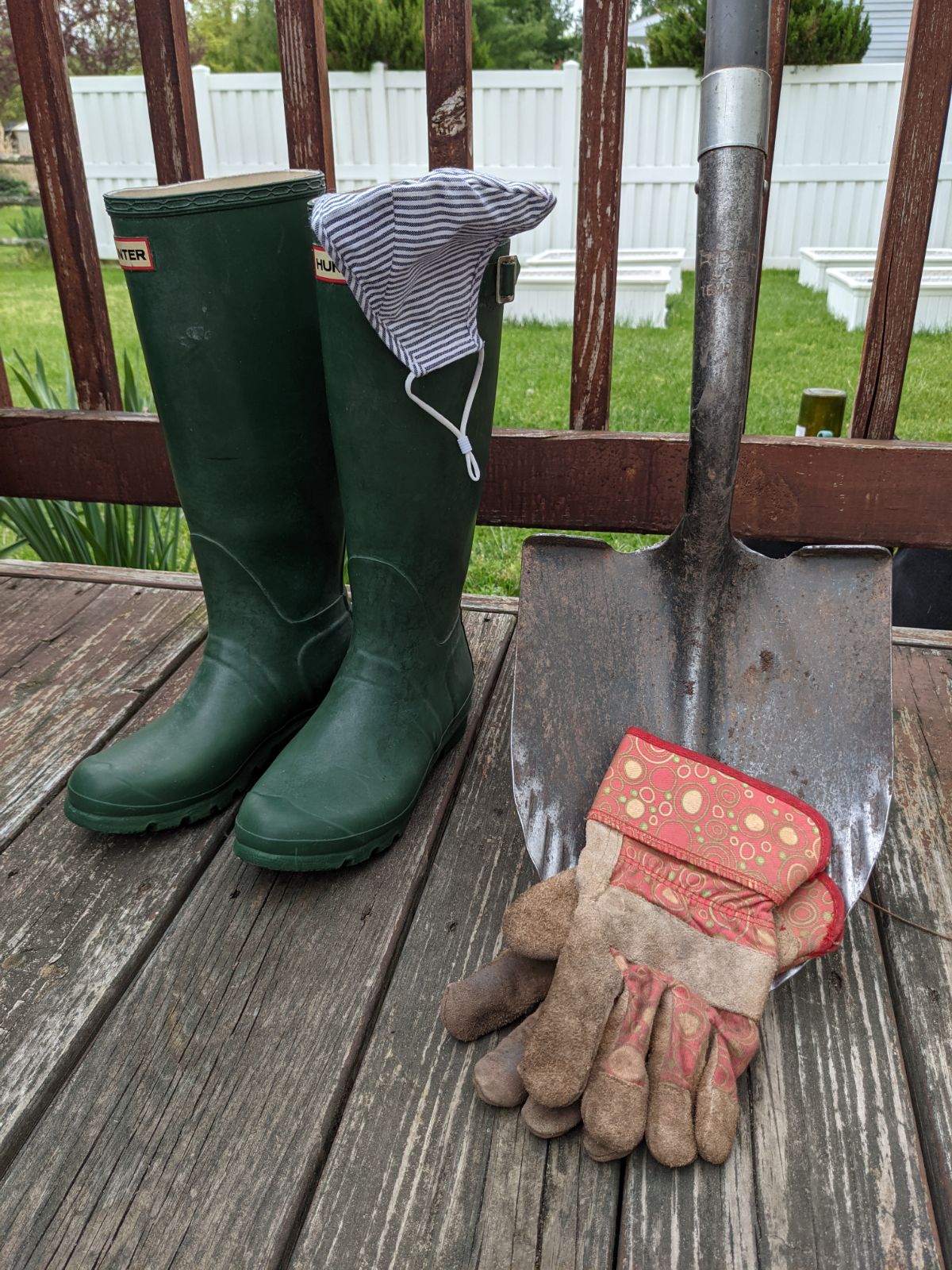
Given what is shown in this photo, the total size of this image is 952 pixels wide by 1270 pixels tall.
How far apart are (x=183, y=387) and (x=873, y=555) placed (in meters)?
0.74

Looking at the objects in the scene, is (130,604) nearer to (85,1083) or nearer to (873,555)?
(85,1083)

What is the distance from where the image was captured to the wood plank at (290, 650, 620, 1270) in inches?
25.4

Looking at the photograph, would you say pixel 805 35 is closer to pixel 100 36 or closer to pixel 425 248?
pixel 100 36

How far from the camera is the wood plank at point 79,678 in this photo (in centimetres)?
115

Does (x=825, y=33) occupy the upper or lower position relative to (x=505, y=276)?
upper

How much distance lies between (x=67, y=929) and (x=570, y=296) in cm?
503

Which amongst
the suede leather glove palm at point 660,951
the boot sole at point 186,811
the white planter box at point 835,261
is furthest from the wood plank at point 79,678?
the white planter box at point 835,261

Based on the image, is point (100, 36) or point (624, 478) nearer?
point (624, 478)

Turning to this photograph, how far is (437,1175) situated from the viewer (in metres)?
0.69

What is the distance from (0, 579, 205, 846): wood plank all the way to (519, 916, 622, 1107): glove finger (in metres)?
0.65

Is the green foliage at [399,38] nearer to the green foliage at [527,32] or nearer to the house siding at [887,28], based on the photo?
the green foliage at [527,32]

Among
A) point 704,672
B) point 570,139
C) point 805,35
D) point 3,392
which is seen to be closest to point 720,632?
point 704,672

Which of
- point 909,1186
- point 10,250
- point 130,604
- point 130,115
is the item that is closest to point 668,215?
point 130,115

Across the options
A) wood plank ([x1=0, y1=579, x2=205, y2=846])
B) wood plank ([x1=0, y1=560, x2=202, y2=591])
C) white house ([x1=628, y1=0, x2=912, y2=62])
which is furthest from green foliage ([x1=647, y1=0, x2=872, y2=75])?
wood plank ([x1=0, y1=579, x2=205, y2=846])
